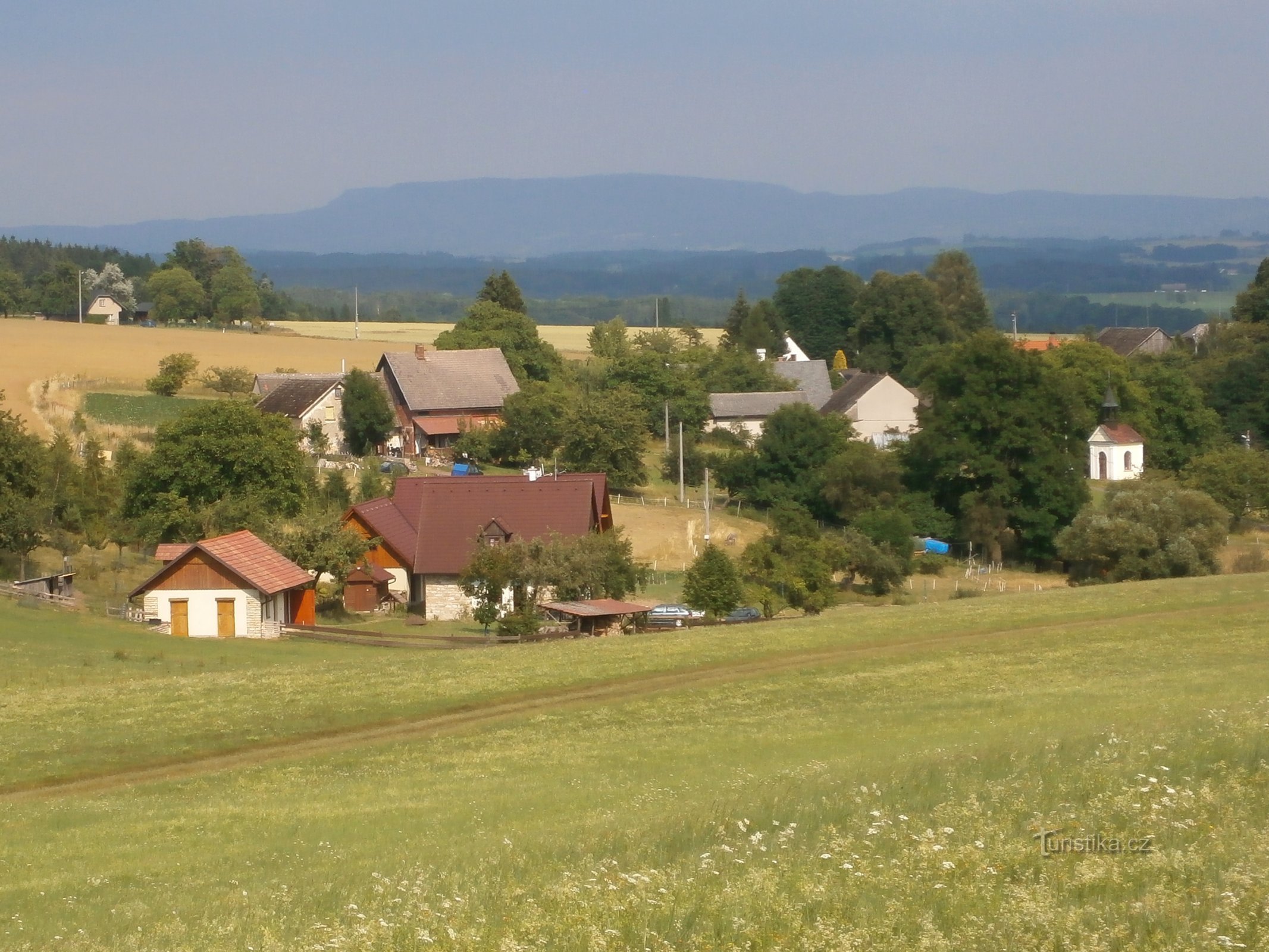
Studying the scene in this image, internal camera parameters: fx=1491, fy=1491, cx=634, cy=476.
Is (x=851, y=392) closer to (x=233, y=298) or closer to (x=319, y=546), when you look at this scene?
(x=319, y=546)

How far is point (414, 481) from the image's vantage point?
50938 millimetres

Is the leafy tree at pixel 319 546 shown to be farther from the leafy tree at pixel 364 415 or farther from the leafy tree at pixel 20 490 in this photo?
the leafy tree at pixel 364 415

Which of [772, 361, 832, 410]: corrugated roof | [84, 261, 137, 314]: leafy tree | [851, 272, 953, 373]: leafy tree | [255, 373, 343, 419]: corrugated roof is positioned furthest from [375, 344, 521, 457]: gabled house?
[84, 261, 137, 314]: leafy tree

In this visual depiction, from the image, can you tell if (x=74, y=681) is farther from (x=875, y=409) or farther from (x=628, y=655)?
(x=875, y=409)

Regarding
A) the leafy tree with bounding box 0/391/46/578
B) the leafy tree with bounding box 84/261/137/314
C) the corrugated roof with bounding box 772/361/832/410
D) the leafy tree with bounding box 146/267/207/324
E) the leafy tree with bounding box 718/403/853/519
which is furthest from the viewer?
the leafy tree with bounding box 84/261/137/314

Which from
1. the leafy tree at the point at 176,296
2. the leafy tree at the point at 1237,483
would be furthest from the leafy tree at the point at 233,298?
the leafy tree at the point at 1237,483

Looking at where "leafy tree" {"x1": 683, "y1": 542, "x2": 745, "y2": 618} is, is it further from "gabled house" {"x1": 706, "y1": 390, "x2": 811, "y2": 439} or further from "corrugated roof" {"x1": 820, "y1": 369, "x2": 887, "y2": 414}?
"corrugated roof" {"x1": 820, "y1": 369, "x2": 887, "y2": 414}

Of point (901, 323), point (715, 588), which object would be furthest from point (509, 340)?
point (715, 588)

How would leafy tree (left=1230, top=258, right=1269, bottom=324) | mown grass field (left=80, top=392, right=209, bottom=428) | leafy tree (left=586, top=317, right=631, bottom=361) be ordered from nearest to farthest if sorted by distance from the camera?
mown grass field (left=80, top=392, right=209, bottom=428)
leafy tree (left=586, top=317, right=631, bottom=361)
leafy tree (left=1230, top=258, right=1269, bottom=324)

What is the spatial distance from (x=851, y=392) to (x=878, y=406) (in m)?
2.42

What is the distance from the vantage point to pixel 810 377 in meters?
106

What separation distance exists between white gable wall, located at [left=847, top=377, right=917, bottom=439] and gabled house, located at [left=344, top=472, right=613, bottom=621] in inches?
1767

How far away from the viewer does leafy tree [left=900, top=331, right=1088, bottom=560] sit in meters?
61.4

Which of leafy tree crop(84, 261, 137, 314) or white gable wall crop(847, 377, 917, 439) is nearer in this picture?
white gable wall crop(847, 377, 917, 439)
